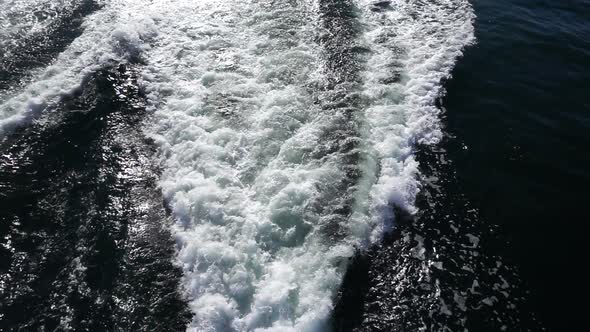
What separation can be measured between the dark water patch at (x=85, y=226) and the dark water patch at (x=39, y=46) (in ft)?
5.31

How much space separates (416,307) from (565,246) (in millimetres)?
3579

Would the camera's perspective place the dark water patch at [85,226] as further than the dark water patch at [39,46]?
No

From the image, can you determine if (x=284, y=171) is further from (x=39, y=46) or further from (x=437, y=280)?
(x=39, y=46)

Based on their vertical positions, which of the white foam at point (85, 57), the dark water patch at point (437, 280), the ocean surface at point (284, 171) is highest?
the white foam at point (85, 57)

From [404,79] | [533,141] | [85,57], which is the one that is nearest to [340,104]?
[404,79]

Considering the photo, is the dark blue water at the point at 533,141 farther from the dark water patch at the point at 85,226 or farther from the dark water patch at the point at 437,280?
the dark water patch at the point at 85,226

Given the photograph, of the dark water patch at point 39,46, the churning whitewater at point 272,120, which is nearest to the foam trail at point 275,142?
the churning whitewater at point 272,120

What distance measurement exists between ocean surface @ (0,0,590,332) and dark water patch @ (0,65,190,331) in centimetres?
3

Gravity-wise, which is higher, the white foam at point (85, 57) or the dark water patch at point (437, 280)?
the white foam at point (85, 57)

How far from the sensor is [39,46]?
10211 mm

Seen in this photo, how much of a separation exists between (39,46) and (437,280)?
1183 cm

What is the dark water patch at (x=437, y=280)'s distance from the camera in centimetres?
605

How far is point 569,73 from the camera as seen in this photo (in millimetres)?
11383

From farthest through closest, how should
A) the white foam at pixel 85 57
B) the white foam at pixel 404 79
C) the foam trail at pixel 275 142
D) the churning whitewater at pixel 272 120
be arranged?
the white foam at pixel 85 57
the white foam at pixel 404 79
the churning whitewater at pixel 272 120
the foam trail at pixel 275 142
